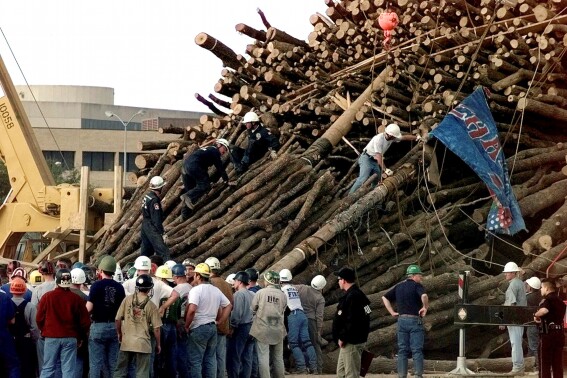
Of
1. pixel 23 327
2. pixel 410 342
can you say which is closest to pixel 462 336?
pixel 410 342

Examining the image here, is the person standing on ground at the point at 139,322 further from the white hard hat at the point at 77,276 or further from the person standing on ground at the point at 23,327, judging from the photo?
the person standing on ground at the point at 23,327

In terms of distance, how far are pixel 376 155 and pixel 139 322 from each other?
356 inches

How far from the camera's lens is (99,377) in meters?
18.1

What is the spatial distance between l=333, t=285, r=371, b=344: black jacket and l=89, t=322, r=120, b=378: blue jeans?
2925 millimetres

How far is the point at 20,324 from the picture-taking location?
18875 millimetres

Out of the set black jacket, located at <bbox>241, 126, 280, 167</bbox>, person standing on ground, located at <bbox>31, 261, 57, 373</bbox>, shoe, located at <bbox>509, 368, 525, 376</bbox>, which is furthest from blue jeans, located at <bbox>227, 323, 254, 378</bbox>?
black jacket, located at <bbox>241, 126, 280, 167</bbox>

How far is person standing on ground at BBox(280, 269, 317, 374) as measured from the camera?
72.4ft

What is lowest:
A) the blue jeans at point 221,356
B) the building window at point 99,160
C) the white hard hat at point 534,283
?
the blue jeans at point 221,356

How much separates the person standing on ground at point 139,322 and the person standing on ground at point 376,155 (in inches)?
Answer: 330

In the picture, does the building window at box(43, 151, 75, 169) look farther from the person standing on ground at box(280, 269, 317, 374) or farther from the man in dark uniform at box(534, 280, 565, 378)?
the man in dark uniform at box(534, 280, 565, 378)

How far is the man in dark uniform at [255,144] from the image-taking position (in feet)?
89.8

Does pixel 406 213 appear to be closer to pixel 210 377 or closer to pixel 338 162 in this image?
pixel 338 162

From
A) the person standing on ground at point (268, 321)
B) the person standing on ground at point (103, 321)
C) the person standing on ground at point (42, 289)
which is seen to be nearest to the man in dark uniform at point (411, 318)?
the person standing on ground at point (268, 321)

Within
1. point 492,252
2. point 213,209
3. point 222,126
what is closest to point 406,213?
point 492,252
